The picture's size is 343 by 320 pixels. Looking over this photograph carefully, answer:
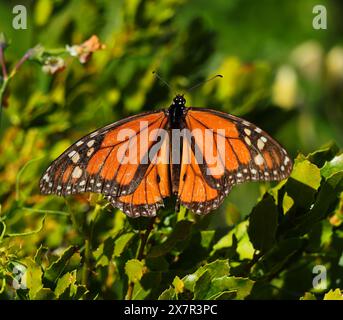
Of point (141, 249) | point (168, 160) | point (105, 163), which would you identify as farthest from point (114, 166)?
point (141, 249)

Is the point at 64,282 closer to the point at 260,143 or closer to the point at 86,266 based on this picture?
the point at 86,266

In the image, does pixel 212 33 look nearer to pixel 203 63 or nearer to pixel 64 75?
pixel 203 63

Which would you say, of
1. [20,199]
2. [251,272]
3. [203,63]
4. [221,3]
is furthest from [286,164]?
[221,3]

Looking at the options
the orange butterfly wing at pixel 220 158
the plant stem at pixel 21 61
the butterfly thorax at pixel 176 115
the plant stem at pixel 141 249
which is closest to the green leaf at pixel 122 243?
the plant stem at pixel 141 249

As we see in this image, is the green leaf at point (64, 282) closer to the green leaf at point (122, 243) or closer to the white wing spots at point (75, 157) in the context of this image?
the green leaf at point (122, 243)

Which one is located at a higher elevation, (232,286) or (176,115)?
(176,115)

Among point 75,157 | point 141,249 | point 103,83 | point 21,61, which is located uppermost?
point 103,83

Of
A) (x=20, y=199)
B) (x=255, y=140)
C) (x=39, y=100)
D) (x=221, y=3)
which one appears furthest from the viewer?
(x=221, y=3)
